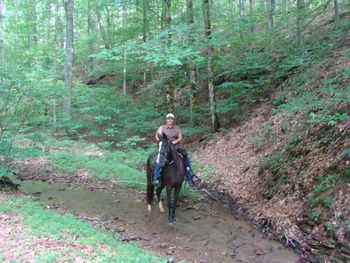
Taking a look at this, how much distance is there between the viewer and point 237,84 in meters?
14.1

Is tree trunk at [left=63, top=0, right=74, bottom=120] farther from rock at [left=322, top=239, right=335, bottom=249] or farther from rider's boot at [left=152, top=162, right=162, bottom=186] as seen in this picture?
rock at [left=322, top=239, right=335, bottom=249]

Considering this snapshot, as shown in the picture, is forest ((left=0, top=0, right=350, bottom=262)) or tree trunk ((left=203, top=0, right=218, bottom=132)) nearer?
forest ((left=0, top=0, right=350, bottom=262))

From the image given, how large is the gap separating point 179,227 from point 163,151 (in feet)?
6.36

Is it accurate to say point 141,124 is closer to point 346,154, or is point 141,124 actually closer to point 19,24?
point 346,154

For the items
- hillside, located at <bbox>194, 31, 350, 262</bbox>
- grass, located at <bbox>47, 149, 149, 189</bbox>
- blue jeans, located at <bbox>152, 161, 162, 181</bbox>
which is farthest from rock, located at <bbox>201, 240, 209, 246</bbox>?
grass, located at <bbox>47, 149, 149, 189</bbox>

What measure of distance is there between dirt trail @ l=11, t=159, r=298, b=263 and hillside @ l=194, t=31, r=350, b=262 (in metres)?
0.56

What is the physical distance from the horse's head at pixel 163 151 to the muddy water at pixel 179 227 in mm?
1632

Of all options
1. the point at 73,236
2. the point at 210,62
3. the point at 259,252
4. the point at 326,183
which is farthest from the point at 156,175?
the point at 210,62

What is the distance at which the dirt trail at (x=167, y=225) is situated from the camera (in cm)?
668

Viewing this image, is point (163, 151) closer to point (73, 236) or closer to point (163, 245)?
point (163, 245)

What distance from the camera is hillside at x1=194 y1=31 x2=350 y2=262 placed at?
6461mm

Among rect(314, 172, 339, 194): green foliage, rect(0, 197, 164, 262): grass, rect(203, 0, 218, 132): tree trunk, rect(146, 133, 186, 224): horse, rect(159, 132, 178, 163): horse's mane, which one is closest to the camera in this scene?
rect(0, 197, 164, 262): grass

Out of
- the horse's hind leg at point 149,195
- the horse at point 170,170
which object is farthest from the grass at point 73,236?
the horse's hind leg at point 149,195

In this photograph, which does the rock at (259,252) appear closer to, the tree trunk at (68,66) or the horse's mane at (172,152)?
the horse's mane at (172,152)
